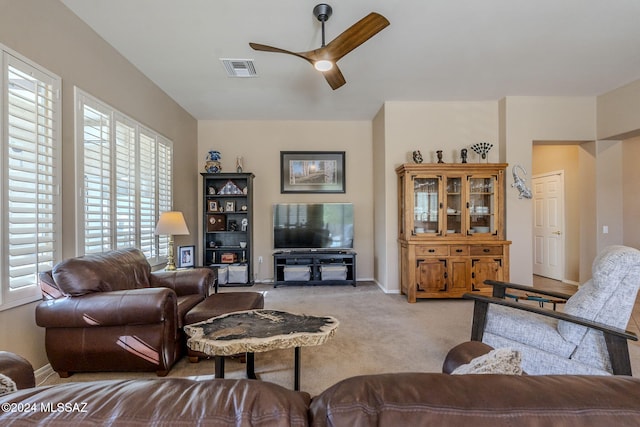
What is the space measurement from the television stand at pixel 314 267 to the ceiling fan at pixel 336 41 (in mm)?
3028

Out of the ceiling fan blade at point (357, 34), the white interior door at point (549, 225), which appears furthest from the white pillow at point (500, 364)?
the white interior door at point (549, 225)

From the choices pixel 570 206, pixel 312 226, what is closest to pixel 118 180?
pixel 312 226

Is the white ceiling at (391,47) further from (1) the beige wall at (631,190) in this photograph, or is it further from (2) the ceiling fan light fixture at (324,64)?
(1) the beige wall at (631,190)

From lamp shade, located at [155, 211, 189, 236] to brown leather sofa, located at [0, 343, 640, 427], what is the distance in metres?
3.01

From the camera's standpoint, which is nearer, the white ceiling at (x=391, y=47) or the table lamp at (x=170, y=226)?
the white ceiling at (x=391, y=47)

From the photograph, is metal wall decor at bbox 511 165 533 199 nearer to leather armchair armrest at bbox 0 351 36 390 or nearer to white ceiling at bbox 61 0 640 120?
white ceiling at bbox 61 0 640 120

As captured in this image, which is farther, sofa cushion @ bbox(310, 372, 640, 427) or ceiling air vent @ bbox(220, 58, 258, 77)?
ceiling air vent @ bbox(220, 58, 258, 77)

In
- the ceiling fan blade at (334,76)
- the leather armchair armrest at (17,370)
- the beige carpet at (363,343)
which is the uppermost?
the ceiling fan blade at (334,76)

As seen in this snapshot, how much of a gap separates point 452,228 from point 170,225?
3743 millimetres

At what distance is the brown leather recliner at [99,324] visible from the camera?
79.8 inches

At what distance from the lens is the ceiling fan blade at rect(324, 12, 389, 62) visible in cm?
209

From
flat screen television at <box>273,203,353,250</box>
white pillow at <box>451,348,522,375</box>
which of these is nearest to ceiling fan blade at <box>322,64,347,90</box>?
flat screen television at <box>273,203,353,250</box>

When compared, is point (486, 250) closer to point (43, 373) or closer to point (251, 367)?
point (251, 367)

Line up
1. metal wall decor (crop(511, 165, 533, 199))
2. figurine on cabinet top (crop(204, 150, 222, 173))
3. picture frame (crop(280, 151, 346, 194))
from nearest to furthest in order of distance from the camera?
1. metal wall decor (crop(511, 165, 533, 199))
2. figurine on cabinet top (crop(204, 150, 222, 173))
3. picture frame (crop(280, 151, 346, 194))
